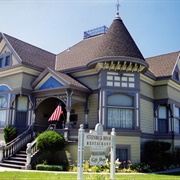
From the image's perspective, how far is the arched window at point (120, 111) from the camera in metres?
17.3

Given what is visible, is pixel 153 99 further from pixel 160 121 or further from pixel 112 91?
pixel 112 91

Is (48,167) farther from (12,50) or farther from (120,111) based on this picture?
(12,50)

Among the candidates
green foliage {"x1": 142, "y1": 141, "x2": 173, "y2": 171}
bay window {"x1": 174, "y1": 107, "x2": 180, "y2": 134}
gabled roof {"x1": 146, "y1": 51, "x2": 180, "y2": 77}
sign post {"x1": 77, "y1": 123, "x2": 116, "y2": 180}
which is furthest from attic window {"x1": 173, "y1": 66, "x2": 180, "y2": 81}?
sign post {"x1": 77, "y1": 123, "x2": 116, "y2": 180}

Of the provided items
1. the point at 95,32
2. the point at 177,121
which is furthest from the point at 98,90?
the point at 95,32

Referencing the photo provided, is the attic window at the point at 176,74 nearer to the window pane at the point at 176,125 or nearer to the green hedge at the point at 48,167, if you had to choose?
the window pane at the point at 176,125

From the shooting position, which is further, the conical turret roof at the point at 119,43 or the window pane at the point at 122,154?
the conical turret roof at the point at 119,43

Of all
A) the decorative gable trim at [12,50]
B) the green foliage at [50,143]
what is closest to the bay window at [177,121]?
the green foliage at [50,143]

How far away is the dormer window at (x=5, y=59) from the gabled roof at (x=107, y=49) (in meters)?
3.98

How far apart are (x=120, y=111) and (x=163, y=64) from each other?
8442 millimetres

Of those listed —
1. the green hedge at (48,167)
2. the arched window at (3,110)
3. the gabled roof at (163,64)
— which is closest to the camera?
the green hedge at (48,167)

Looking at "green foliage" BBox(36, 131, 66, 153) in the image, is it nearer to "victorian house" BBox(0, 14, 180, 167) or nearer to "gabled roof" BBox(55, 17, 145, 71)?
"victorian house" BBox(0, 14, 180, 167)

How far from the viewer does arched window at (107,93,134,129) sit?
17297 millimetres

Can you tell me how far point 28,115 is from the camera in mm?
20219

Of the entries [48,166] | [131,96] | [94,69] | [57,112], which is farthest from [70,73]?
[48,166]
